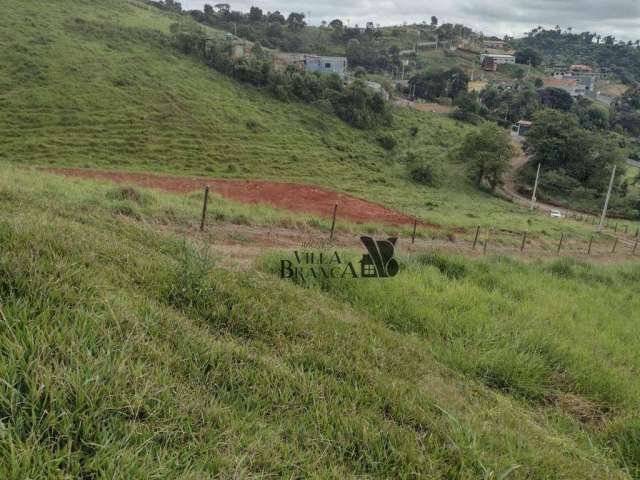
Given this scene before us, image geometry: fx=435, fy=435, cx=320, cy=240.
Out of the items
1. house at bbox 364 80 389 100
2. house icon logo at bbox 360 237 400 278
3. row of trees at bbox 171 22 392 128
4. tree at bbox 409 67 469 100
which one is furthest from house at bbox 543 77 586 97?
house icon logo at bbox 360 237 400 278

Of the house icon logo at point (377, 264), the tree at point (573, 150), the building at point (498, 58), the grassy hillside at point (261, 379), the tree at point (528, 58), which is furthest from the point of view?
the tree at point (528, 58)

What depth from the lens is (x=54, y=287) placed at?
258 centimetres

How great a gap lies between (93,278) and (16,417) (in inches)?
56.1

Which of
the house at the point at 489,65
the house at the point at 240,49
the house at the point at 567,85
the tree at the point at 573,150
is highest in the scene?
the house at the point at 489,65

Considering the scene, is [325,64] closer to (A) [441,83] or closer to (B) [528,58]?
(A) [441,83]

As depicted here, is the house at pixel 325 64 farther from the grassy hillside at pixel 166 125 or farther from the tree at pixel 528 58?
the tree at pixel 528 58

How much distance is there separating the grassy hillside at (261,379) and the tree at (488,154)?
35521 millimetres

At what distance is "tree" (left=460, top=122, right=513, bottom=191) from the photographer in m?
38.0

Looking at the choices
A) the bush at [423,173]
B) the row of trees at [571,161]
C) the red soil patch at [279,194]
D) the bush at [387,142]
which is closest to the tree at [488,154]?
the bush at [423,173]

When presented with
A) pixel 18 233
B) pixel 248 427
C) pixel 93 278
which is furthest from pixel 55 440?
pixel 18 233

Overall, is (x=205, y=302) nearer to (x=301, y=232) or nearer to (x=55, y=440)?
(x=55, y=440)

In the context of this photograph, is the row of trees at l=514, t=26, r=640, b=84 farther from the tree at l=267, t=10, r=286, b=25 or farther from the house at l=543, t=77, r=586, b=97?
the tree at l=267, t=10, r=286, b=25
